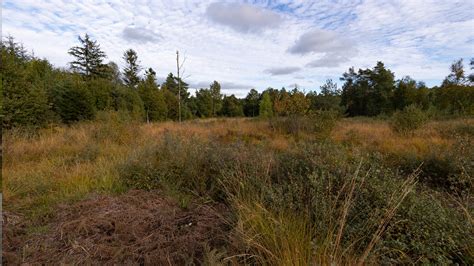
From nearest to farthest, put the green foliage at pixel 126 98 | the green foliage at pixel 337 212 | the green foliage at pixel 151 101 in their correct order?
the green foliage at pixel 337 212 < the green foliage at pixel 126 98 < the green foliage at pixel 151 101

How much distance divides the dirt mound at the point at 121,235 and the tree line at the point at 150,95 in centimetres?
742

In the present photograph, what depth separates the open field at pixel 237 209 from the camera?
1860 mm

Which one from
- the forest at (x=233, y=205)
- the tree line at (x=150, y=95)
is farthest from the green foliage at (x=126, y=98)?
the forest at (x=233, y=205)

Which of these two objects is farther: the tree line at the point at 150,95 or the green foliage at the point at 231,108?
the green foliage at the point at 231,108

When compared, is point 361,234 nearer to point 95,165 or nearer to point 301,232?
point 301,232

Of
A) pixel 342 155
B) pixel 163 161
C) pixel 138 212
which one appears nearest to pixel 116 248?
pixel 138 212

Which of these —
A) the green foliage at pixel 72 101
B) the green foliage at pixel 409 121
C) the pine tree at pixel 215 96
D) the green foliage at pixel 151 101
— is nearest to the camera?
the green foliage at pixel 409 121

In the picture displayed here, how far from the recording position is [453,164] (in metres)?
3.96

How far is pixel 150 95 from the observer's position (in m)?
23.9

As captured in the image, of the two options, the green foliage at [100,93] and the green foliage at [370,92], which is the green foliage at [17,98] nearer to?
the green foliage at [100,93]

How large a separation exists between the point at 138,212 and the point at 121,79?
3245 cm

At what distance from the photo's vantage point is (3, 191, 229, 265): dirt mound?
2.18m

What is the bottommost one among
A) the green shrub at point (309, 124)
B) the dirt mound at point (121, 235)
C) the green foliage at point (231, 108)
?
the dirt mound at point (121, 235)

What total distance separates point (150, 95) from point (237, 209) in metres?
23.3
